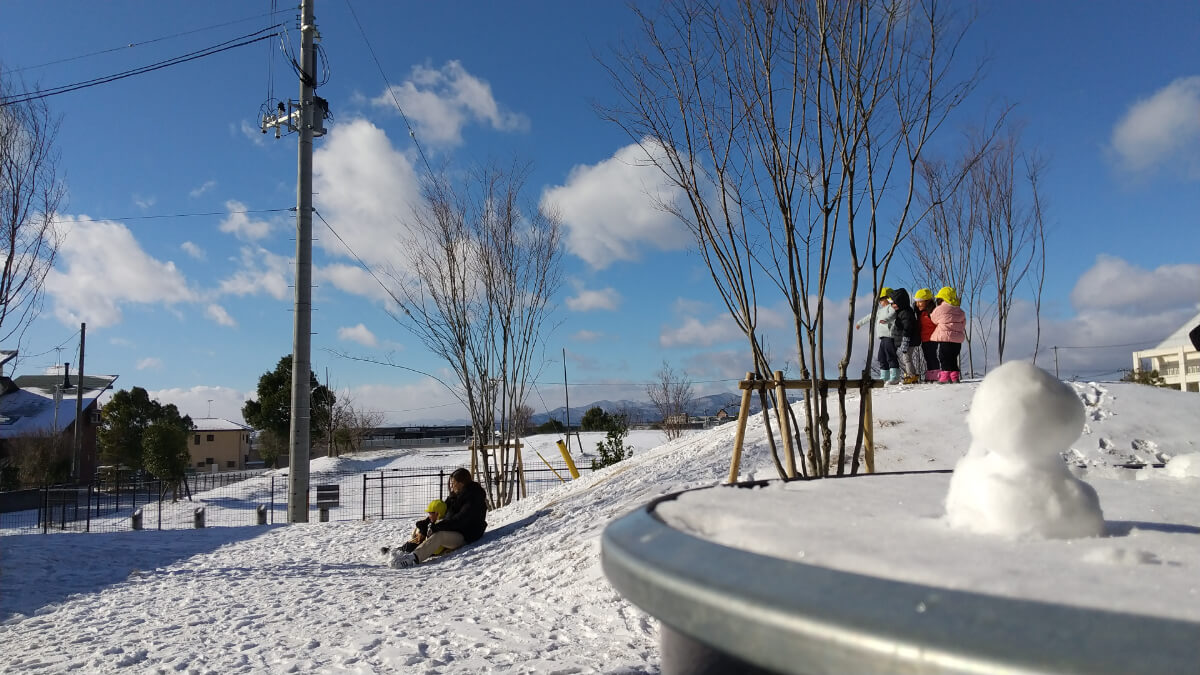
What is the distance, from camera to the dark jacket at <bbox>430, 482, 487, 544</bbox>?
7551mm

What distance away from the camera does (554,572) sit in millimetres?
5504

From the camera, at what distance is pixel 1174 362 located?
→ 36062 mm

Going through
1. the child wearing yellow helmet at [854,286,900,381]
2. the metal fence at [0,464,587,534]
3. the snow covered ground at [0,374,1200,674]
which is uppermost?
the child wearing yellow helmet at [854,286,900,381]

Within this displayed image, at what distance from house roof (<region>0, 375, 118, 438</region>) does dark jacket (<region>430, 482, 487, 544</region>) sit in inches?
1107

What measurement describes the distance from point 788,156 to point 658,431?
32.8m

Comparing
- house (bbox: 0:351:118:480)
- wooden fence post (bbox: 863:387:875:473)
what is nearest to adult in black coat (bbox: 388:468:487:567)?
wooden fence post (bbox: 863:387:875:473)

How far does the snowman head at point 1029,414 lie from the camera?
87cm

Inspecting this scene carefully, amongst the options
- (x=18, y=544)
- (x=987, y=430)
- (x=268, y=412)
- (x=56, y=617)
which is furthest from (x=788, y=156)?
(x=268, y=412)

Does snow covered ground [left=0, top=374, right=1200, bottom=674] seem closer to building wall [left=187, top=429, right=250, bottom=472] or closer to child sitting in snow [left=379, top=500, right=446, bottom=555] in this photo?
child sitting in snow [left=379, top=500, right=446, bottom=555]

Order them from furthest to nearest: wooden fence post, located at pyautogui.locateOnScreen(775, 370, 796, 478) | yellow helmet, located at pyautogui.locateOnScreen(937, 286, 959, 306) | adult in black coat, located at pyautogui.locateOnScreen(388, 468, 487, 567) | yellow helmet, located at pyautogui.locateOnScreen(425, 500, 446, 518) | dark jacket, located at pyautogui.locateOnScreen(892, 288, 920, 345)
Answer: dark jacket, located at pyautogui.locateOnScreen(892, 288, 920, 345), yellow helmet, located at pyautogui.locateOnScreen(937, 286, 959, 306), yellow helmet, located at pyautogui.locateOnScreen(425, 500, 446, 518), adult in black coat, located at pyautogui.locateOnScreen(388, 468, 487, 567), wooden fence post, located at pyautogui.locateOnScreen(775, 370, 796, 478)

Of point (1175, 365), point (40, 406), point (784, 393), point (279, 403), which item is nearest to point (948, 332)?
point (784, 393)

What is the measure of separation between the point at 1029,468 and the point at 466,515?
724cm

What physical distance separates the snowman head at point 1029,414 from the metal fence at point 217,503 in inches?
514

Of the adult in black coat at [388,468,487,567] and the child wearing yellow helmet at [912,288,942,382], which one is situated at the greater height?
the child wearing yellow helmet at [912,288,942,382]
